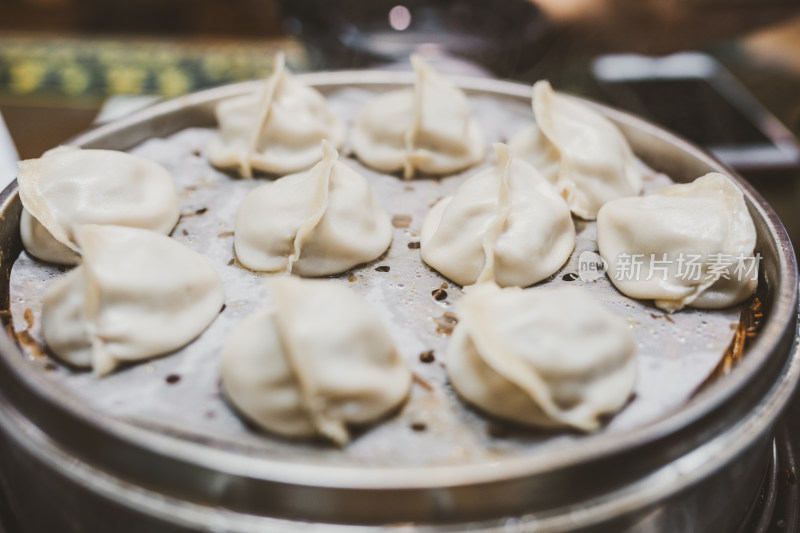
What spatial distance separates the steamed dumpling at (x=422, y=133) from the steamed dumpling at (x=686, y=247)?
0.54m

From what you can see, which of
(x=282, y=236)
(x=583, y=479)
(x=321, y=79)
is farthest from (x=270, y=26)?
(x=583, y=479)

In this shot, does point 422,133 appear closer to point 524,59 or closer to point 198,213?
point 198,213

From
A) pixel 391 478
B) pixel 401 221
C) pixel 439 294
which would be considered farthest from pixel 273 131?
pixel 391 478

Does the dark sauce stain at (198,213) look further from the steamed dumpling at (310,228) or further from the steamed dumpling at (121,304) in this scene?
the steamed dumpling at (121,304)

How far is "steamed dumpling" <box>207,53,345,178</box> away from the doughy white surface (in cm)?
8

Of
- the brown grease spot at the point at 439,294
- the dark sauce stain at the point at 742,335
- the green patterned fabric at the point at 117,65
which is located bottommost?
the green patterned fabric at the point at 117,65

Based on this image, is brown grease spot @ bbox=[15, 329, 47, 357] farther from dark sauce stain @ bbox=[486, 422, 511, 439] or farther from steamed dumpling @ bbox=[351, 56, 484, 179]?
steamed dumpling @ bbox=[351, 56, 484, 179]

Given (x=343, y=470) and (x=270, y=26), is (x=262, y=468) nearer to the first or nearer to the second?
(x=343, y=470)

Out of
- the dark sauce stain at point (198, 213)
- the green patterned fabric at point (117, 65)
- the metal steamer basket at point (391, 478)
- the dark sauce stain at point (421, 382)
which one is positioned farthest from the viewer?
the green patterned fabric at point (117, 65)

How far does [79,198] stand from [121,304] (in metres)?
0.42

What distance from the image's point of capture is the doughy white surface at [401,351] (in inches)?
44.5

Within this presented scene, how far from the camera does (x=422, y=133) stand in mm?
1937

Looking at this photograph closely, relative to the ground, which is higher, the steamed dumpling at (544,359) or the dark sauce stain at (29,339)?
the steamed dumpling at (544,359)

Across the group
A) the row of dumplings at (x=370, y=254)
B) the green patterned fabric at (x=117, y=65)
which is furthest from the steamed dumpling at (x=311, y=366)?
the green patterned fabric at (x=117, y=65)
